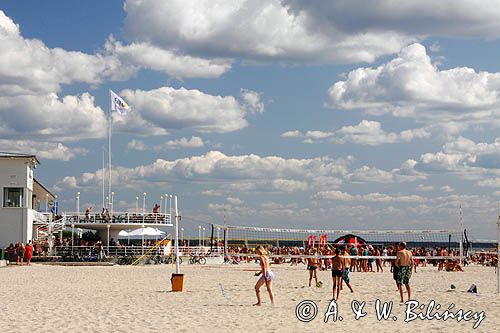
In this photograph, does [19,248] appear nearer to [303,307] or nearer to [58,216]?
[58,216]

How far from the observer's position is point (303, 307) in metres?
15.8

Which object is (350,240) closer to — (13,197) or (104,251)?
(104,251)

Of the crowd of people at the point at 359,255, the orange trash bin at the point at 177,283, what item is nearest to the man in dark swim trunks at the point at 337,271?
the orange trash bin at the point at 177,283

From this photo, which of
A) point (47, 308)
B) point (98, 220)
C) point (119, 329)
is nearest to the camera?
point (119, 329)

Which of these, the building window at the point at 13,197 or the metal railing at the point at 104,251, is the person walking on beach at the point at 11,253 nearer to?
the metal railing at the point at 104,251

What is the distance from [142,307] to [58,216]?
3362 cm

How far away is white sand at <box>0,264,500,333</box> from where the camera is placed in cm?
1290

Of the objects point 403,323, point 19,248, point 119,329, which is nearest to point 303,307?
point 403,323

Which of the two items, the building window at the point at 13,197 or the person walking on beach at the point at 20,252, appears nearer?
the person walking on beach at the point at 20,252

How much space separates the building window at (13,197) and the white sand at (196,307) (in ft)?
61.4

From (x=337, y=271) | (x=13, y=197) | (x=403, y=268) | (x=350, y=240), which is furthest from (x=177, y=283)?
(x=13, y=197)

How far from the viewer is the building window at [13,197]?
4181cm

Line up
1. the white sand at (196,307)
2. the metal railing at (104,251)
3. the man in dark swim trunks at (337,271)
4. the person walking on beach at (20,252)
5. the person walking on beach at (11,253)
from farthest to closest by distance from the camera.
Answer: the metal railing at (104,251) < the person walking on beach at (11,253) < the person walking on beach at (20,252) < the man in dark swim trunks at (337,271) < the white sand at (196,307)

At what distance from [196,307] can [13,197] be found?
28.5m
